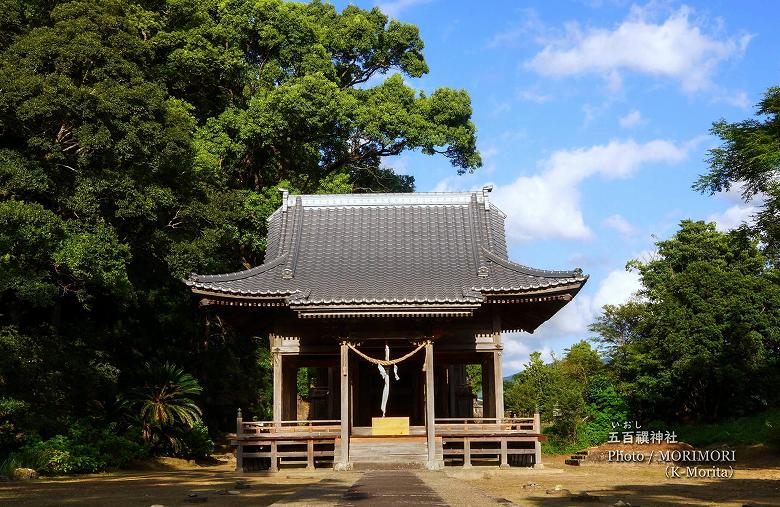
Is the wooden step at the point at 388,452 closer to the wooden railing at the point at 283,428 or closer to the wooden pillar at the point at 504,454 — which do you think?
the wooden railing at the point at 283,428

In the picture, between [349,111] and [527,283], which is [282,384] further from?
[349,111]

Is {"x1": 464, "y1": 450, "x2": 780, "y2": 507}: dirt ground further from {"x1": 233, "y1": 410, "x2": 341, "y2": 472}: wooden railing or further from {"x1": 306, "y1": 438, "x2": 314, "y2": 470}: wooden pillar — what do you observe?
{"x1": 306, "y1": 438, "x2": 314, "y2": 470}: wooden pillar

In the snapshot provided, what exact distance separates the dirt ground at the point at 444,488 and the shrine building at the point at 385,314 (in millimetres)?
895

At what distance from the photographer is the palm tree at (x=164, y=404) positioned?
22125 millimetres

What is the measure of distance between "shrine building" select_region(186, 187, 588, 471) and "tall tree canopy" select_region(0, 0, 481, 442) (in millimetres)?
3851

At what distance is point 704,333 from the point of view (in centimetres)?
3278

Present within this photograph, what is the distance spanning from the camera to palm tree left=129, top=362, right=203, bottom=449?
22.1m

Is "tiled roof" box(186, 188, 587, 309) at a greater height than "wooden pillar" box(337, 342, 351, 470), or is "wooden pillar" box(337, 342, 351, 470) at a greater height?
"tiled roof" box(186, 188, 587, 309)

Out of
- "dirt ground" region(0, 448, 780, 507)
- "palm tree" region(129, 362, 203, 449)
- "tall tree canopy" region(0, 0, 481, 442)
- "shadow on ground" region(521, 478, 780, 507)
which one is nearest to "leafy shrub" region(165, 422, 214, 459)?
"palm tree" region(129, 362, 203, 449)

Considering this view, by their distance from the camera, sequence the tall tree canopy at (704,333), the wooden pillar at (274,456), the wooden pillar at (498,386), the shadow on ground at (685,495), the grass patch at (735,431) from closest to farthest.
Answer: the shadow on ground at (685,495), the wooden pillar at (274,456), the wooden pillar at (498,386), the grass patch at (735,431), the tall tree canopy at (704,333)

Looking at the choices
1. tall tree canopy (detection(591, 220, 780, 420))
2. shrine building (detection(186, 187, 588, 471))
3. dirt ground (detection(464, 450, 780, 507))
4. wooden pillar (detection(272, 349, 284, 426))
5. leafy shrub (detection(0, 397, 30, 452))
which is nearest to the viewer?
dirt ground (detection(464, 450, 780, 507))

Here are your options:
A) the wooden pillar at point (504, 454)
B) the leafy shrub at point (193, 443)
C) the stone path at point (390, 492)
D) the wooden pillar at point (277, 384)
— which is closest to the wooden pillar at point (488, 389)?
the wooden pillar at point (504, 454)

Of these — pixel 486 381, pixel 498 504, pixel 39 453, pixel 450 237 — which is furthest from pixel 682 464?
pixel 39 453

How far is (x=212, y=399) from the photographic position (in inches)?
1158
